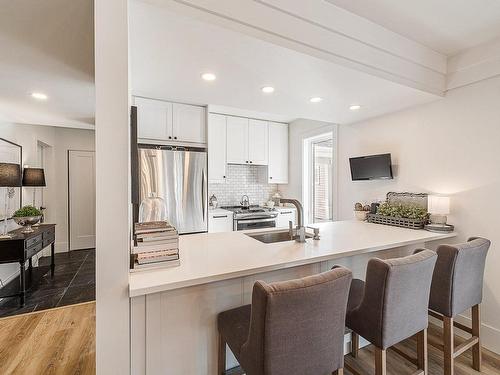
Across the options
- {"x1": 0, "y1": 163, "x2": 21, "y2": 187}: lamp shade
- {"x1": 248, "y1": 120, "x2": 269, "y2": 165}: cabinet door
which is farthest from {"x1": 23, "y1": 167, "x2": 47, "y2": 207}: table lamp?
{"x1": 248, "y1": 120, "x2": 269, "y2": 165}: cabinet door

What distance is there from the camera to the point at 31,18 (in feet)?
5.17

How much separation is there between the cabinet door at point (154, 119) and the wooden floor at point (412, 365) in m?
3.11

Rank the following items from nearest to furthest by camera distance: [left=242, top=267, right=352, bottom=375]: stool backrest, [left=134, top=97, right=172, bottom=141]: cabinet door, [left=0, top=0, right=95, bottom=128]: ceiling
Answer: [left=242, top=267, right=352, bottom=375]: stool backrest → [left=0, top=0, right=95, bottom=128]: ceiling → [left=134, top=97, right=172, bottom=141]: cabinet door

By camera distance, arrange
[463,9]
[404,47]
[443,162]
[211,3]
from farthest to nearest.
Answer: [443,162]
[404,47]
[463,9]
[211,3]

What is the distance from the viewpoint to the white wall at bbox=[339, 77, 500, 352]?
6.84 feet

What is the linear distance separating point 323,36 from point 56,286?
4.13m

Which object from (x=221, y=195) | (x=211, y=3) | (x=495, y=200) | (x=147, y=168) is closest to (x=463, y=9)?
(x=495, y=200)

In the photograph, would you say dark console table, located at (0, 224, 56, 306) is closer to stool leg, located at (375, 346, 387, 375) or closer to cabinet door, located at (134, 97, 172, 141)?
cabinet door, located at (134, 97, 172, 141)

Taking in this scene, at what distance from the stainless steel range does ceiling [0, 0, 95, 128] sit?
2460mm

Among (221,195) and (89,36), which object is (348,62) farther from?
(221,195)

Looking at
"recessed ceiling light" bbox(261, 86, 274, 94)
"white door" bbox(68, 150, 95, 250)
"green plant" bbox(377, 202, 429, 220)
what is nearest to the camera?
"recessed ceiling light" bbox(261, 86, 274, 94)

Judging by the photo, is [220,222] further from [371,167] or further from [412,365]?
[412,365]

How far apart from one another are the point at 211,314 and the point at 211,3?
170cm

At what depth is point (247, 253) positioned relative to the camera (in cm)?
158
